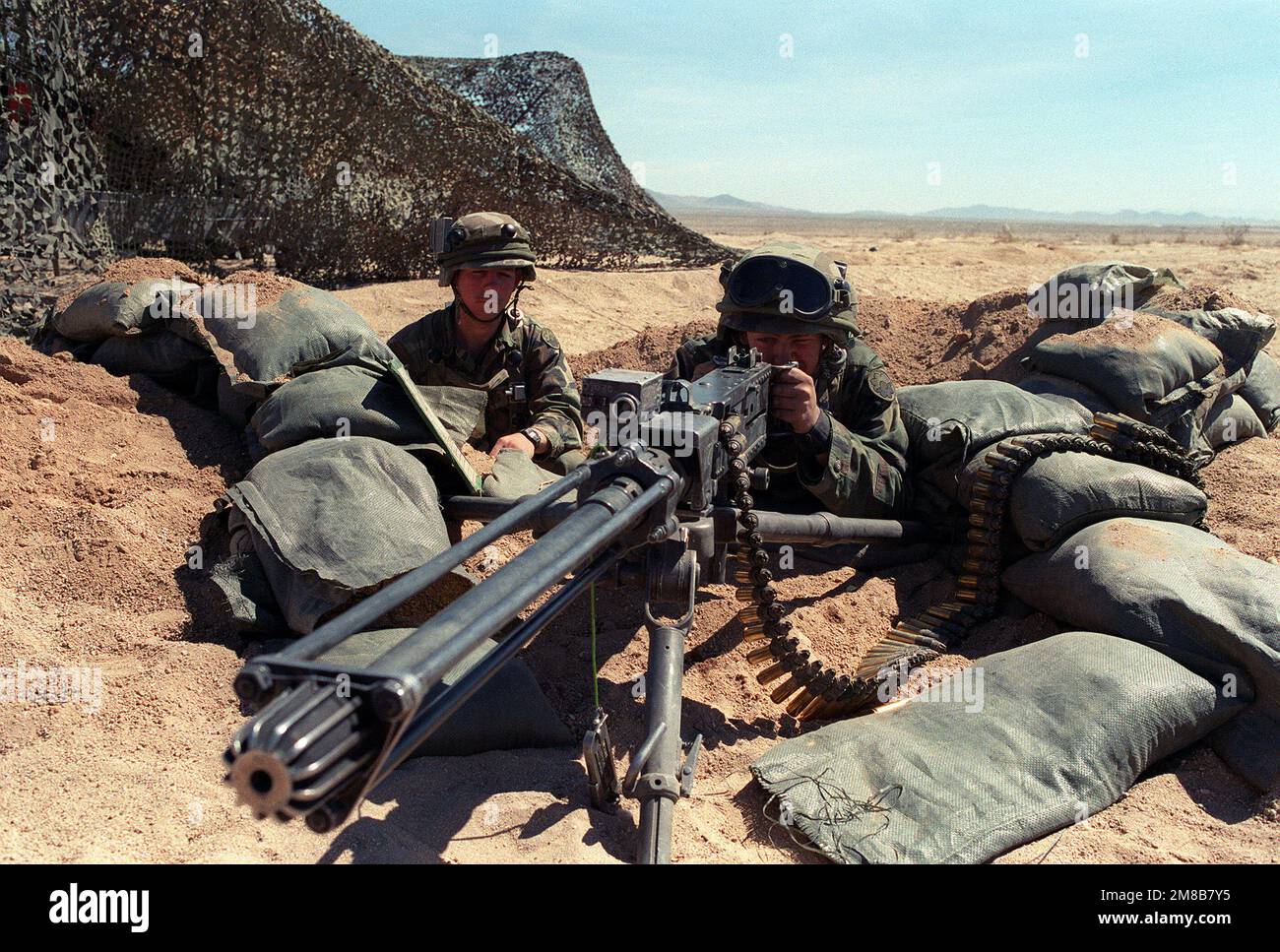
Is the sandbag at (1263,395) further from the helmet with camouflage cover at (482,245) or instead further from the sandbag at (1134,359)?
the helmet with camouflage cover at (482,245)

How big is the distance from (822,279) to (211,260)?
6191 millimetres

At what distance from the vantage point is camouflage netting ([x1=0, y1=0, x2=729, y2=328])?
21.3 ft

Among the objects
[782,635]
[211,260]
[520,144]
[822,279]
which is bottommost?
Result: [782,635]

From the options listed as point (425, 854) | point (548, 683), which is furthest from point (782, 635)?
point (425, 854)

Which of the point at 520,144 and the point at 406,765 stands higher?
the point at 520,144

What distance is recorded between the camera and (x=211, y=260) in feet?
27.2

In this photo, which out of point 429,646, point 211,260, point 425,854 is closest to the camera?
point 429,646

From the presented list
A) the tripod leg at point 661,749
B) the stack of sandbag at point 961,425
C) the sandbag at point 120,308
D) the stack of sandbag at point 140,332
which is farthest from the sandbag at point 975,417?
the sandbag at point 120,308

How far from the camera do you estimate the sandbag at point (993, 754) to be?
2709 millimetres

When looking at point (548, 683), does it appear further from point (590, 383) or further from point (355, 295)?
point (355, 295)

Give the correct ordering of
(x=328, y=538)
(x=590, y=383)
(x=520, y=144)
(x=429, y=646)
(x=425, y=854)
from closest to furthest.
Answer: (x=429, y=646), (x=425, y=854), (x=590, y=383), (x=328, y=538), (x=520, y=144)

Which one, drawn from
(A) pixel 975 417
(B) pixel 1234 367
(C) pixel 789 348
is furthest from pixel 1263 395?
(C) pixel 789 348

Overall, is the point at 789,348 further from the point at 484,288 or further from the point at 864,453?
the point at 484,288

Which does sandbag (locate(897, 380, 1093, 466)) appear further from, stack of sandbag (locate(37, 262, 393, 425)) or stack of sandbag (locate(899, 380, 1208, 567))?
stack of sandbag (locate(37, 262, 393, 425))
